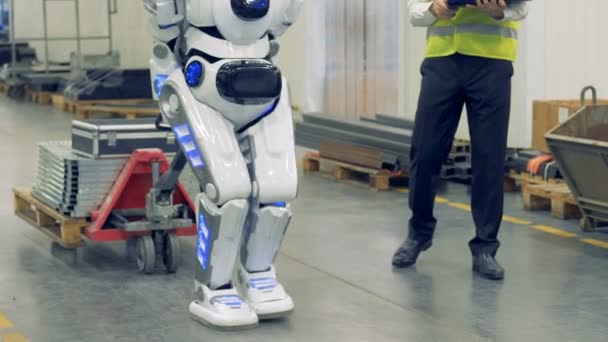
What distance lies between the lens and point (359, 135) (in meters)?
9.21

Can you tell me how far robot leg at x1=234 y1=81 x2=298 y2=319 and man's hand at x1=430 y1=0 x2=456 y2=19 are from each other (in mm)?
1027

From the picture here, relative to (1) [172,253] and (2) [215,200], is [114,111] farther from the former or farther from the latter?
(2) [215,200]

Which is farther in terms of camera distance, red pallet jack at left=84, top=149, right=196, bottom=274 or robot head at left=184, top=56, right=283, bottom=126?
red pallet jack at left=84, top=149, right=196, bottom=274

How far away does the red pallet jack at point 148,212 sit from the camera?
5.73 metres

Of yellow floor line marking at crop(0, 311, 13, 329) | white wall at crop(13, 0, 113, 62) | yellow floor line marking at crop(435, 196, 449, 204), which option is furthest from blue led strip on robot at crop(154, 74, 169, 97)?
white wall at crop(13, 0, 113, 62)

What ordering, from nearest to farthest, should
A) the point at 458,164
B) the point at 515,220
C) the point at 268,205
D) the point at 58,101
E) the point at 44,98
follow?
the point at 268,205, the point at 515,220, the point at 458,164, the point at 58,101, the point at 44,98

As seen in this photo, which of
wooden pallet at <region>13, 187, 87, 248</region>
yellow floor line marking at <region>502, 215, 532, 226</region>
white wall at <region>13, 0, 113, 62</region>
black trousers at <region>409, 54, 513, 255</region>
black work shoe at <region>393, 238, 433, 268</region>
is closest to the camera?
black trousers at <region>409, 54, 513, 255</region>

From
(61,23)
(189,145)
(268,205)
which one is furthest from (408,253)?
(61,23)

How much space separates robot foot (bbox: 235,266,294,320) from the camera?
491 centimetres

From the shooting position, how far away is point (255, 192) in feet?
15.9

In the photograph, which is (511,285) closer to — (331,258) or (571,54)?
(331,258)

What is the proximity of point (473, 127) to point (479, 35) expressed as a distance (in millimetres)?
469

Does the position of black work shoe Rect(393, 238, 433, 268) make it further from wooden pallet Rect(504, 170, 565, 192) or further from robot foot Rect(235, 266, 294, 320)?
wooden pallet Rect(504, 170, 565, 192)

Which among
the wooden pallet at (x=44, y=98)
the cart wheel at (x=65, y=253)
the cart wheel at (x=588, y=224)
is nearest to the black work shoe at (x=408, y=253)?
the cart wheel at (x=588, y=224)
